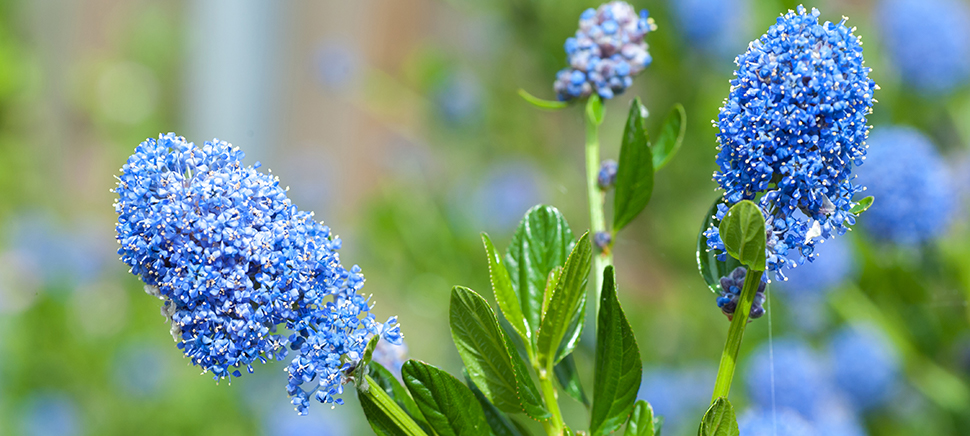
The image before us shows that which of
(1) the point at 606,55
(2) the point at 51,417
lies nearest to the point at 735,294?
(1) the point at 606,55

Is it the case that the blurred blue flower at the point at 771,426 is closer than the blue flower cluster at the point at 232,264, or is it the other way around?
the blue flower cluster at the point at 232,264

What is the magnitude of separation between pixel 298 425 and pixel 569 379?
5.27 feet

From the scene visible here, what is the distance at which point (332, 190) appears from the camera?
10.7ft

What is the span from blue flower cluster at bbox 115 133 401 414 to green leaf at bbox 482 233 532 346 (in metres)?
0.10

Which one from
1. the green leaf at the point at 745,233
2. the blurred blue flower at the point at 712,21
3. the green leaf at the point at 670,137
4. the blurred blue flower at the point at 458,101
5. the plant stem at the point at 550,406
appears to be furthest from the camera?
the blurred blue flower at the point at 458,101

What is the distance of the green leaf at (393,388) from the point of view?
0.56 meters

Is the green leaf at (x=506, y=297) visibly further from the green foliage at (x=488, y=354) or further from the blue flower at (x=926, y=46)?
the blue flower at (x=926, y=46)

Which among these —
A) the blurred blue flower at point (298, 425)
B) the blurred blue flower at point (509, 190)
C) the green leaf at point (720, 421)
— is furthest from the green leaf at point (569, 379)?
the blurred blue flower at point (509, 190)

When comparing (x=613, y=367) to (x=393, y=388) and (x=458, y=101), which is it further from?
(x=458, y=101)

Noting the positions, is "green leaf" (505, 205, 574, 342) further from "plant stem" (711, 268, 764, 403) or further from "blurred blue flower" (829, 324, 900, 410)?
"blurred blue flower" (829, 324, 900, 410)

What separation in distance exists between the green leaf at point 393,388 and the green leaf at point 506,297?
0.30ft

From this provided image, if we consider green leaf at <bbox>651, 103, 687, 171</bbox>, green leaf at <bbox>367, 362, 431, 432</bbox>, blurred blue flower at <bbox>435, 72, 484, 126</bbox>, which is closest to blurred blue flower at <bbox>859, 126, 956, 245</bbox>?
green leaf at <bbox>651, 103, 687, 171</bbox>

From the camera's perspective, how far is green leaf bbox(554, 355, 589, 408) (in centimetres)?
61

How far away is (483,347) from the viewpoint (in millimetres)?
533
